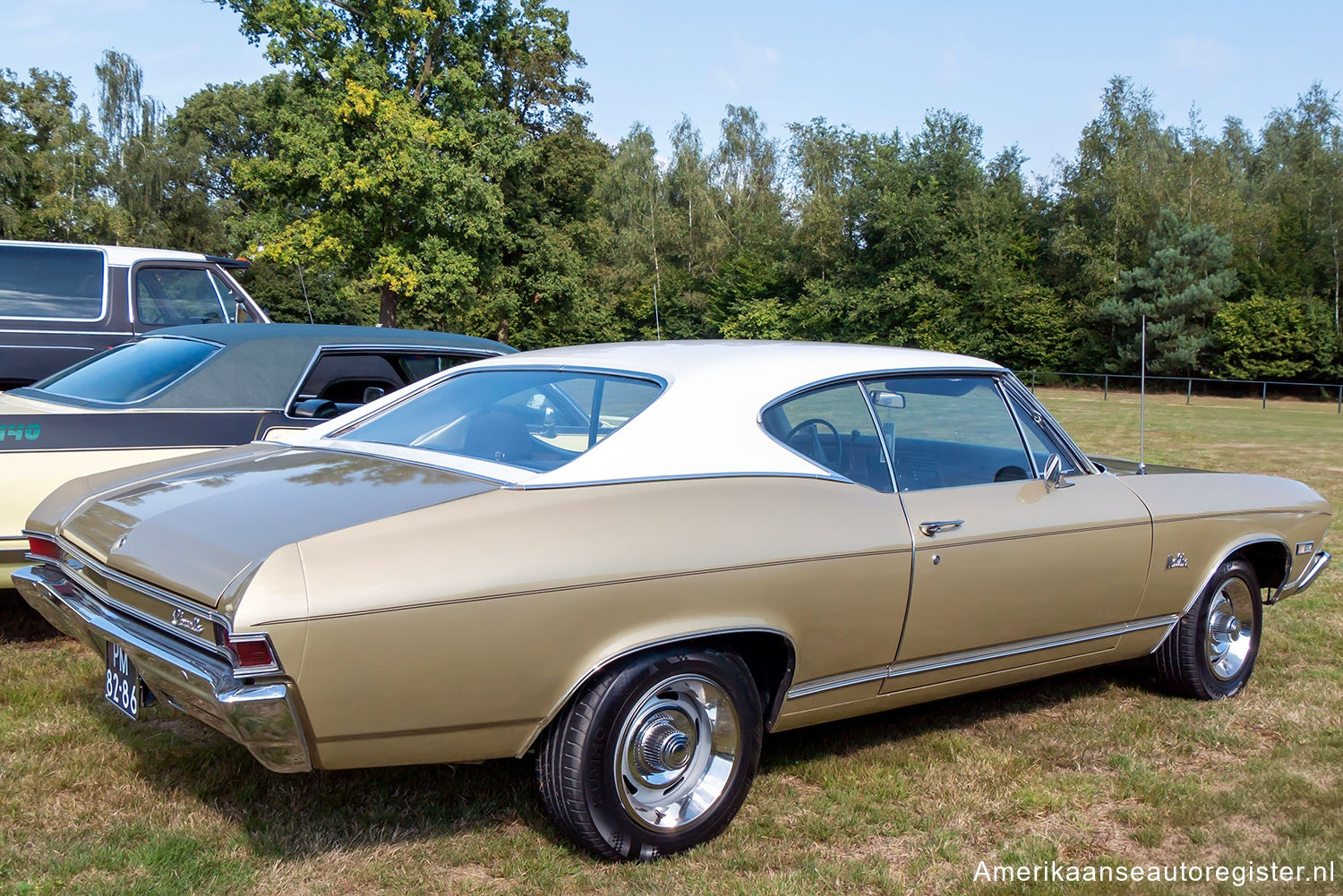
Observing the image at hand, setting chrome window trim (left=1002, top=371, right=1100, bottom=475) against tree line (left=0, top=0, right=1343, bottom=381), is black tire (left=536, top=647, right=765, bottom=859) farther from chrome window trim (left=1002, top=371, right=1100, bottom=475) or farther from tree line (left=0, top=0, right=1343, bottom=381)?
tree line (left=0, top=0, right=1343, bottom=381)

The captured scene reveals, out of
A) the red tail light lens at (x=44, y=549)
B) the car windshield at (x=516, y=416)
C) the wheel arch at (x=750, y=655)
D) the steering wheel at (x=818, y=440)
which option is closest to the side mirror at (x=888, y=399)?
the steering wheel at (x=818, y=440)

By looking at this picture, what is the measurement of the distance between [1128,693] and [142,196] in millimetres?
50470

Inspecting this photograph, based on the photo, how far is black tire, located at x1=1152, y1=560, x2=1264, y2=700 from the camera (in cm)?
436

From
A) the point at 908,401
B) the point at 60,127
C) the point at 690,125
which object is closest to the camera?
the point at 908,401

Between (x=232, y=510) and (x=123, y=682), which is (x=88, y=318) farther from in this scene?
(x=232, y=510)

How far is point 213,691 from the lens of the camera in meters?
2.40

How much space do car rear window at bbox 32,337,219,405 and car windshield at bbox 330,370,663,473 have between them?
1.98 meters

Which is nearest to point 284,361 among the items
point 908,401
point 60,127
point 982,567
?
point 908,401

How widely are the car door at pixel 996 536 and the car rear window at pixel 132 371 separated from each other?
3549 mm

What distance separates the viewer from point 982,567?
3.50 metres

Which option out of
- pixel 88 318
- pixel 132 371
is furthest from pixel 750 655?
pixel 88 318

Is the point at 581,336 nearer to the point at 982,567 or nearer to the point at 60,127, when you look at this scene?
the point at 60,127

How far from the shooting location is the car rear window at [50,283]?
299 inches

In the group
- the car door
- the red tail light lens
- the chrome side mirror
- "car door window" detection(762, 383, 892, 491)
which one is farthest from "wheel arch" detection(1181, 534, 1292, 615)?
the red tail light lens
